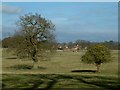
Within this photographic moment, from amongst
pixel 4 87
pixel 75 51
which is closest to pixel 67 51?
pixel 75 51

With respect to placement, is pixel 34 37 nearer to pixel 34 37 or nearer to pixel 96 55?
pixel 34 37

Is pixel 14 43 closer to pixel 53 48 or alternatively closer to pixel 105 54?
pixel 53 48

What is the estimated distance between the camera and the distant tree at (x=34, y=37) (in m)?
46.6

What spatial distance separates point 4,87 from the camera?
465 inches

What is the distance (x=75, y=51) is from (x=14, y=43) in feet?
225

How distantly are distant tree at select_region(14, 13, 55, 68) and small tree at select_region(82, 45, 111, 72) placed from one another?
6.44 metres

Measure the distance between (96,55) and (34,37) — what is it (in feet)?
32.8

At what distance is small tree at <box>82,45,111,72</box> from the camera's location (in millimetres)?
42812

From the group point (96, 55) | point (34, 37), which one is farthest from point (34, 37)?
point (96, 55)

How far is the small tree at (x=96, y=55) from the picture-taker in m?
42.8

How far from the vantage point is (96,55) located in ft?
140

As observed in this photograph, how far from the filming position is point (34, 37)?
154 ft

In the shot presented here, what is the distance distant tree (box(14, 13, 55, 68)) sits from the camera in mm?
46594

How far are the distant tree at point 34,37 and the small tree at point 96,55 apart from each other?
644cm
